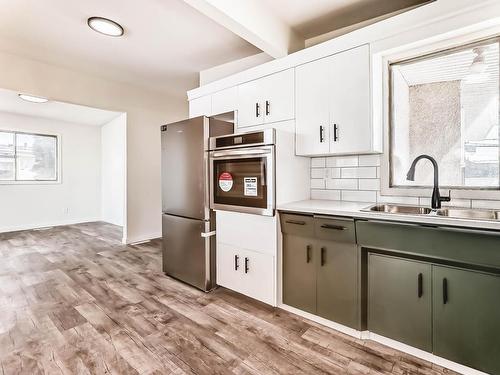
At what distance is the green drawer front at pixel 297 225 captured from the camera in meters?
2.05

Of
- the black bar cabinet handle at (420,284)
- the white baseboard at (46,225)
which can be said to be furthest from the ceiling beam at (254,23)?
the white baseboard at (46,225)

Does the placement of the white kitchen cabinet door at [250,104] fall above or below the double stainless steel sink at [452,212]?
above

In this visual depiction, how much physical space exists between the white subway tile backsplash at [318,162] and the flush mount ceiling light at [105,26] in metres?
2.43

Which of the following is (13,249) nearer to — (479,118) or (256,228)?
(256,228)

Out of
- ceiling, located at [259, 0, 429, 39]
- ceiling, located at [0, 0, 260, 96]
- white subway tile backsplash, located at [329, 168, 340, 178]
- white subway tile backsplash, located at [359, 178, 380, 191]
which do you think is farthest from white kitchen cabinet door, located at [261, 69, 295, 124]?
white subway tile backsplash, located at [359, 178, 380, 191]

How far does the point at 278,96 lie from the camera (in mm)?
2559

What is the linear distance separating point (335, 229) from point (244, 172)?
91 cm

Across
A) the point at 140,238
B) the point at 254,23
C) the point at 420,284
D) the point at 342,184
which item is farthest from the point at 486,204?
the point at 140,238

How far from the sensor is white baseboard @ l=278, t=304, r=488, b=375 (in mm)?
1549

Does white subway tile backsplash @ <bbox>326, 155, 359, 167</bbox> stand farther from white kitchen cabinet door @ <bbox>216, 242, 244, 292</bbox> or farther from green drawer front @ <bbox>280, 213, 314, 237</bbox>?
white kitchen cabinet door @ <bbox>216, 242, 244, 292</bbox>

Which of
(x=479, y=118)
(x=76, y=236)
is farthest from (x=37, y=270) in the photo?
(x=479, y=118)

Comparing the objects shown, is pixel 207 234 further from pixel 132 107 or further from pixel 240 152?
pixel 132 107

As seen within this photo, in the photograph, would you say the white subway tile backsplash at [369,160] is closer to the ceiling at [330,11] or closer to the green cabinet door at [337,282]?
the green cabinet door at [337,282]

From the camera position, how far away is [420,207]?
2.01 m
